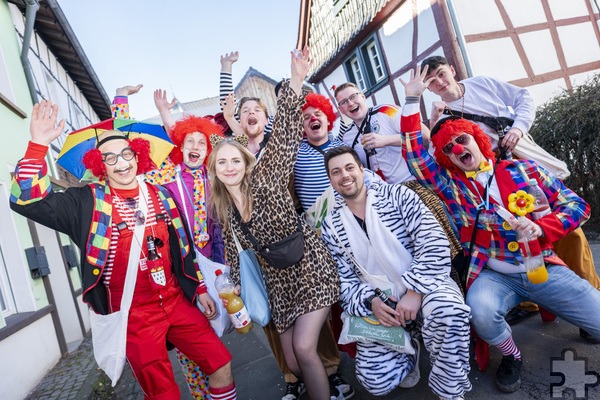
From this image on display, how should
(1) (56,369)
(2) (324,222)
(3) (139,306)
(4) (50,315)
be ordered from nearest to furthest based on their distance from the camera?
(3) (139,306) → (2) (324,222) → (1) (56,369) → (4) (50,315)

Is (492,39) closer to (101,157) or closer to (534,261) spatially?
(534,261)

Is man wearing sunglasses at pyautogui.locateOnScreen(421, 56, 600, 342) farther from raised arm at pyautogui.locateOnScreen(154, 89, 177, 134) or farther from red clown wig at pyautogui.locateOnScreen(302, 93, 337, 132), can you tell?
raised arm at pyautogui.locateOnScreen(154, 89, 177, 134)

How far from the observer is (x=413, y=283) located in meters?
2.43

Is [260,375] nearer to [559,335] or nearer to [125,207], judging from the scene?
[125,207]

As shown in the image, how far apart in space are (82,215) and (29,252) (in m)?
4.06

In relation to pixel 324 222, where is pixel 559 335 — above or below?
below

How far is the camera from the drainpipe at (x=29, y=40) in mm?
6895

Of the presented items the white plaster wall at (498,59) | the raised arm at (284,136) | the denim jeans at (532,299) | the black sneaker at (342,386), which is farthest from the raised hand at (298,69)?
the white plaster wall at (498,59)

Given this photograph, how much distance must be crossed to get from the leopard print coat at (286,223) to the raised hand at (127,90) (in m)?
1.61

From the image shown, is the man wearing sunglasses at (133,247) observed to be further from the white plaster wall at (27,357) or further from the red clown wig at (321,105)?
the white plaster wall at (27,357)

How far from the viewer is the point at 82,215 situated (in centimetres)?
237

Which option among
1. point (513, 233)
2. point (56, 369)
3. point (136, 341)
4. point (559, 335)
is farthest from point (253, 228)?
Result: point (56, 369)

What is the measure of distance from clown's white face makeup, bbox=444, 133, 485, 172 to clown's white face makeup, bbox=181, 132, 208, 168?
1.90 m

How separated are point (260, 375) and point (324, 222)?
5.95ft
